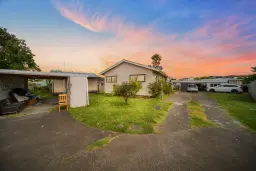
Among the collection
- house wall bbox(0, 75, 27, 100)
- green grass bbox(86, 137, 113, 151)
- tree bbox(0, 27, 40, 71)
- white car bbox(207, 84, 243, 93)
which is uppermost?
tree bbox(0, 27, 40, 71)

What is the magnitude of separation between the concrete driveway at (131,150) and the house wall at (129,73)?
370 inches

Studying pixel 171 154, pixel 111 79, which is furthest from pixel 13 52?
pixel 171 154

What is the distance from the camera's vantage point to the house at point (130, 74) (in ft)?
43.4

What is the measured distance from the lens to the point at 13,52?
17.0 metres

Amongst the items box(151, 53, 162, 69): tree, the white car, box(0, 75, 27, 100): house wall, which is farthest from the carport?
box(151, 53, 162, 69): tree

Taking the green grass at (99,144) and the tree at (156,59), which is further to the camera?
the tree at (156,59)

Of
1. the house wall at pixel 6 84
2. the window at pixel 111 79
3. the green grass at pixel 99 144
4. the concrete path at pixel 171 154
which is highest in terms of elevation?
the window at pixel 111 79

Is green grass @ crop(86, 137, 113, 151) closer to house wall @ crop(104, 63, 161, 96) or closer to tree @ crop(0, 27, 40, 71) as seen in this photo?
house wall @ crop(104, 63, 161, 96)

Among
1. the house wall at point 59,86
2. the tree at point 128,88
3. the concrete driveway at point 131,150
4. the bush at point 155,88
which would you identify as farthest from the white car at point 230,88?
the house wall at point 59,86

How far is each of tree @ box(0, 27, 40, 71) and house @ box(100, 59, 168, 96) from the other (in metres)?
15.7

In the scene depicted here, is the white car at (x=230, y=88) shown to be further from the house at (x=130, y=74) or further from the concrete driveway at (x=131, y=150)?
the concrete driveway at (x=131, y=150)

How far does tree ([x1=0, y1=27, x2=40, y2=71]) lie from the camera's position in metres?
16.3

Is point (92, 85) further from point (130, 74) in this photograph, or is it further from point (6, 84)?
point (6, 84)

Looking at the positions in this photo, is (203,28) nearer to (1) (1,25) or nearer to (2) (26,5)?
(2) (26,5)
